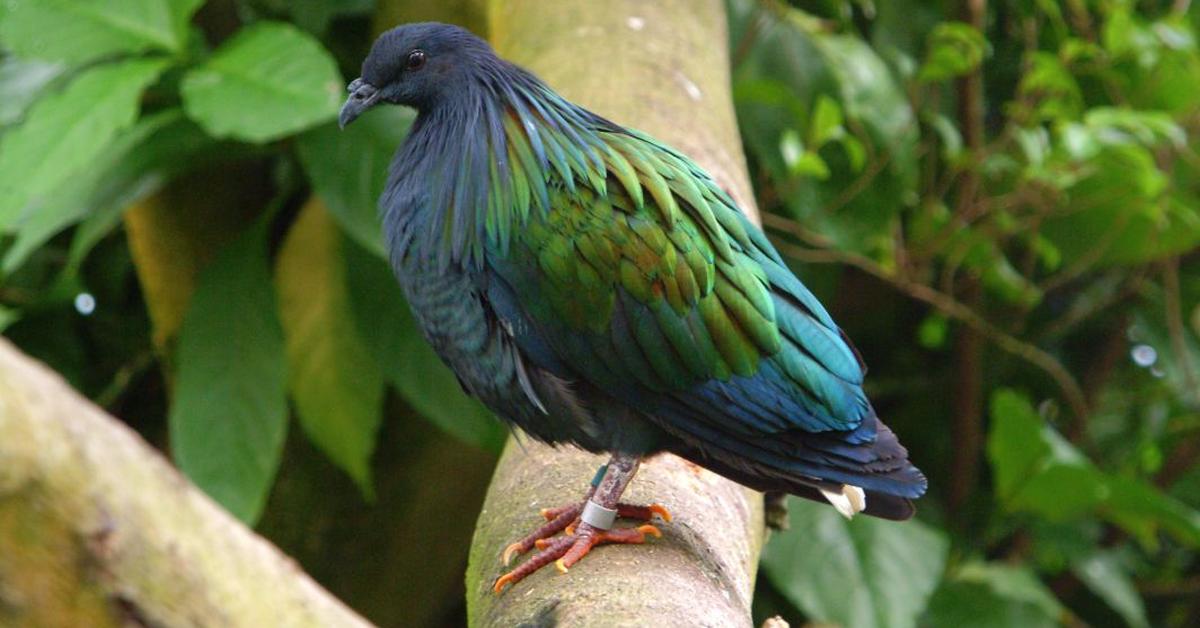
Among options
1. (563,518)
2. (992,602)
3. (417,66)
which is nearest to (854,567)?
(992,602)

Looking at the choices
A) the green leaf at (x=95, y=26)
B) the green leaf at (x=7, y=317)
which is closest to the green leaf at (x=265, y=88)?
the green leaf at (x=95, y=26)

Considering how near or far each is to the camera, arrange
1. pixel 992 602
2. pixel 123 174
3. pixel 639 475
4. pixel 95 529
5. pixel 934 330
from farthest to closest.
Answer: pixel 934 330
pixel 992 602
pixel 123 174
pixel 639 475
pixel 95 529

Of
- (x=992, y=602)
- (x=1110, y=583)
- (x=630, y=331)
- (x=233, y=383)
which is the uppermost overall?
(x=630, y=331)

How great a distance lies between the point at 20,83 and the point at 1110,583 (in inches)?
148

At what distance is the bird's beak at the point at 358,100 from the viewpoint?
2553 millimetres

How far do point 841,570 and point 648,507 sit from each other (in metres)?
1.54

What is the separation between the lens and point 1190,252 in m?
4.91

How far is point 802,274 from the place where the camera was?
14.0 ft

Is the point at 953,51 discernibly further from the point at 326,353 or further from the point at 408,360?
the point at 326,353

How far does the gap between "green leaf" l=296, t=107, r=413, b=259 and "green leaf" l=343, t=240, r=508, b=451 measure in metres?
0.15

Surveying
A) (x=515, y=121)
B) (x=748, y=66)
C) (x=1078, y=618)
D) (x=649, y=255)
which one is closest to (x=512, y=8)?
(x=748, y=66)

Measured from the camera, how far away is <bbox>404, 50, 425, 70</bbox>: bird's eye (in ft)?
8.34

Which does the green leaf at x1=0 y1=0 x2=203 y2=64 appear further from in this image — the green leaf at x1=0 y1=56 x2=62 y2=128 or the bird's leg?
the bird's leg

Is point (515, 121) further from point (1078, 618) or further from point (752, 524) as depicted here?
point (1078, 618)
